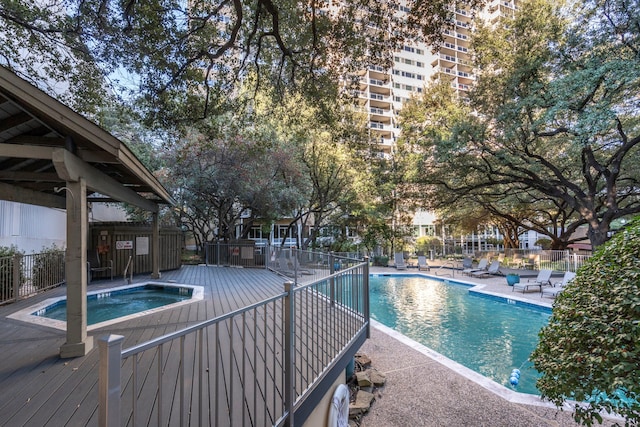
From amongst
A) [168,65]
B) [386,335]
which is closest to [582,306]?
[386,335]

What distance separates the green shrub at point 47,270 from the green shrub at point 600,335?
35.5ft

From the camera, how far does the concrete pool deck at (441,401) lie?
13.2ft

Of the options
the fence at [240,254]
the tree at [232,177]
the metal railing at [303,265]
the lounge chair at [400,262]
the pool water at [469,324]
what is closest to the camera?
the pool water at [469,324]

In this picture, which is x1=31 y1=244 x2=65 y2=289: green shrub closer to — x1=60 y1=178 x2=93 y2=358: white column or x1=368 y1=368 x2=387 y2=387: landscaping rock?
x1=60 y1=178 x2=93 y2=358: white column

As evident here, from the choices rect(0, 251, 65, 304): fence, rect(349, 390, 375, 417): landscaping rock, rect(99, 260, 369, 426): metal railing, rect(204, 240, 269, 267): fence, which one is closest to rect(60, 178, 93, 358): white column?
rect(99, 260, 369, 426): metal railing

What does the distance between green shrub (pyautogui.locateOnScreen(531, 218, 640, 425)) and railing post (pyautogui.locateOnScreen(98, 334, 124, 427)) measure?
3.27m

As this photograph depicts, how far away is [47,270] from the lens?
8.35 metres

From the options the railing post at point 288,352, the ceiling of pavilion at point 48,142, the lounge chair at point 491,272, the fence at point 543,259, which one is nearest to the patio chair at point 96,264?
the ceiling of pavilion at point 48,142

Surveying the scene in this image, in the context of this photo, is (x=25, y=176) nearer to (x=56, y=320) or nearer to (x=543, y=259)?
(x=56, y=320)

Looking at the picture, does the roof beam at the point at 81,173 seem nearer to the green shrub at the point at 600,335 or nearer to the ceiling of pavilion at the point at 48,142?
the ceiling of pavilion at the point at 48,142

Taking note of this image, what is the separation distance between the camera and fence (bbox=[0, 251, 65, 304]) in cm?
675

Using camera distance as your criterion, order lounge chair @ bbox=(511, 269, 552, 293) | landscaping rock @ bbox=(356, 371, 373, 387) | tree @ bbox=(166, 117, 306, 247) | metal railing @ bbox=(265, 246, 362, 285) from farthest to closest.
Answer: tree @ bbox=(166, 117, 306, 247) < lounge chair @ bbox=(511, 269, 552, 293) < metal railing @ bbox=(265, 246, 362, 285) < landscaping rock @ bbox=(356, 371, 373, 387)

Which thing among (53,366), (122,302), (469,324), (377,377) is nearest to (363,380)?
(377,377)

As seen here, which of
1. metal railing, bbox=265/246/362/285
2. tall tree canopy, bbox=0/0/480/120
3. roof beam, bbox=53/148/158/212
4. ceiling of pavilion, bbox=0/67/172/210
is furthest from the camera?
metal railing, bbox=265/246/362/285
